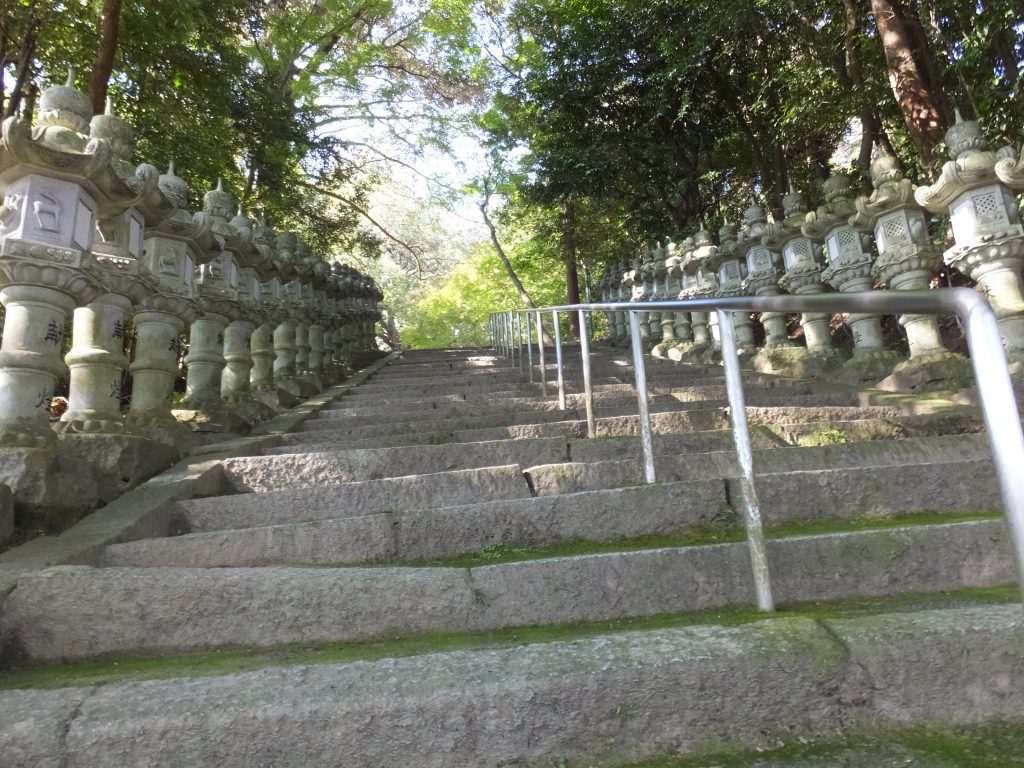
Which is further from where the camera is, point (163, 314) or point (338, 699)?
point (163, 314)

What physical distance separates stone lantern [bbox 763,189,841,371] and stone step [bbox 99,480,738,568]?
12.9 ft

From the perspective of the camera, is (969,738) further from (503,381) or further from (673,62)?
(673,62)

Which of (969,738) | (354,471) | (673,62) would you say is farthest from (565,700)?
(673,62)

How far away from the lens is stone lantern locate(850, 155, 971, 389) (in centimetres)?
447

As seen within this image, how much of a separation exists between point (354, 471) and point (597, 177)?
924 cm

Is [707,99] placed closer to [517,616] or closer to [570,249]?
[570,249]

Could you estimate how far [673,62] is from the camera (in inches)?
373

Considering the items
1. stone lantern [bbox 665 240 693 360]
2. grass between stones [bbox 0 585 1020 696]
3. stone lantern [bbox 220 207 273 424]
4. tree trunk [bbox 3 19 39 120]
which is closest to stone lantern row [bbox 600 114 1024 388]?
stone lantern [bbox 665 240 693 360]

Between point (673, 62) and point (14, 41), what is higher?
point (673, 62)

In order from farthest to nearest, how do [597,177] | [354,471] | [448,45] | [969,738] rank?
[448,45] → [597,177] → [354,471] → [969,738]

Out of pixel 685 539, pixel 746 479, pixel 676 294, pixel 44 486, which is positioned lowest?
pixel 685 539

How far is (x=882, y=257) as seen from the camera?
502 cm

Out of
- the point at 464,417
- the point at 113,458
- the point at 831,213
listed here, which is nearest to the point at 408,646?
the point at 113,458

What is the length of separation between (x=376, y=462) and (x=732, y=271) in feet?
17.7
